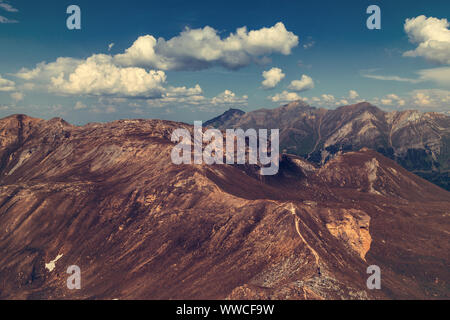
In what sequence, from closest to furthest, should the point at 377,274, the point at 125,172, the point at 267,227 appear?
1. the point at 377,274
2. the point at 267,227
3. the point at 125,172

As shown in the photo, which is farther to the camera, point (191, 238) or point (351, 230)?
point (351, 230)

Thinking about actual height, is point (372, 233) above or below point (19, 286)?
above

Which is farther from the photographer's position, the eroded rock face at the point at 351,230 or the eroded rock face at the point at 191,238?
the eroded rock face at the point at 351,230

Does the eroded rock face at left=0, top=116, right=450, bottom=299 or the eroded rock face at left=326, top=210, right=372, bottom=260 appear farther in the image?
the eroded rock face at left=326, top=210, right=372, bottom=260

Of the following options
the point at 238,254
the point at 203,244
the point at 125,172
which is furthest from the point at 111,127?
the point at 238,254

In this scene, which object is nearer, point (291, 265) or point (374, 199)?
point (291, 265)

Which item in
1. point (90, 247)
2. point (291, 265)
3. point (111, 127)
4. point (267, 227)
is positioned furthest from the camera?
point (111, 127)

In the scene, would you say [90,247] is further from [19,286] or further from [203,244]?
[203,244]

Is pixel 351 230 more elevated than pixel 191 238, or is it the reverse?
pixel 191 238
